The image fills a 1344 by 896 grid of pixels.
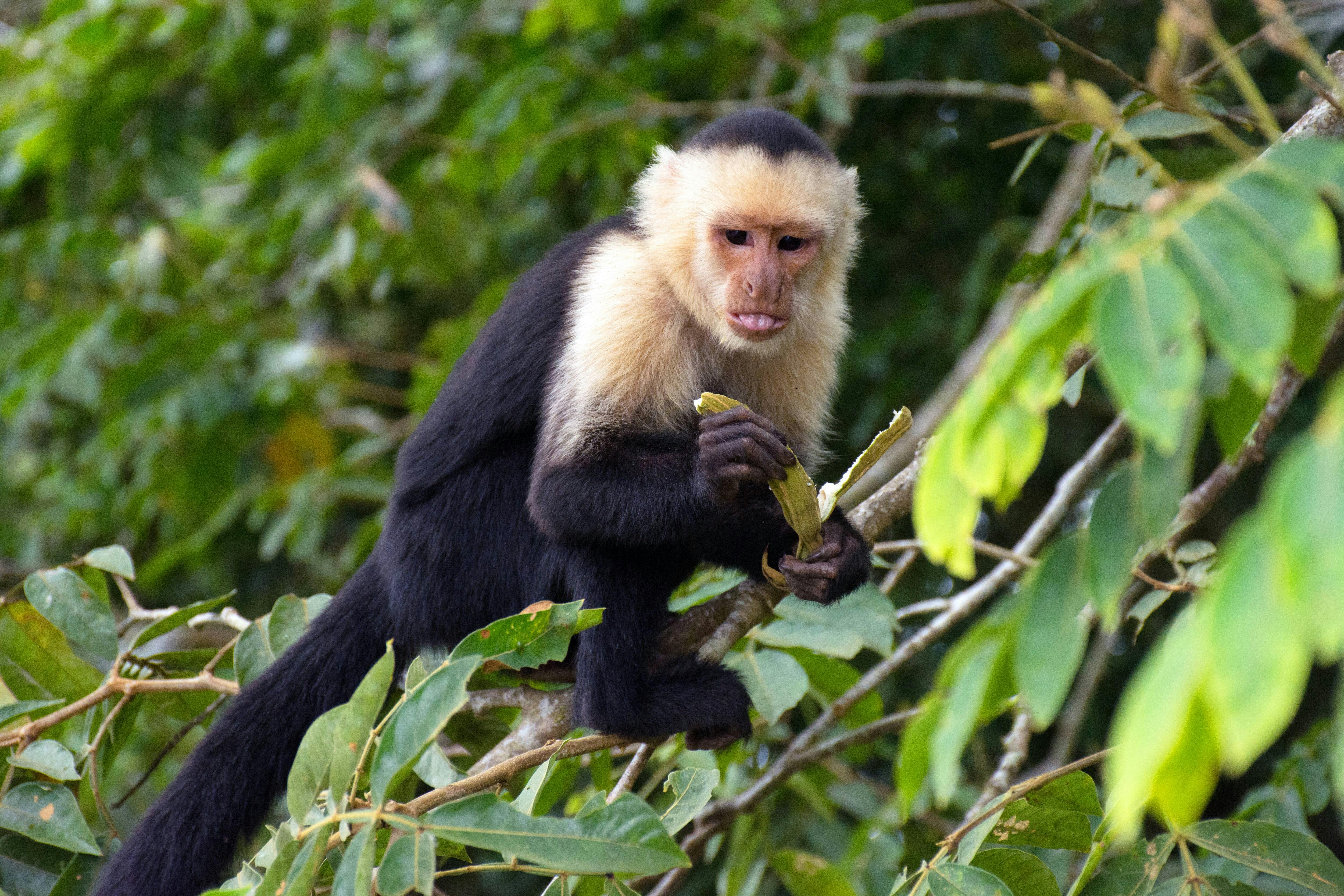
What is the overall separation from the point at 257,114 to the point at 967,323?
3.90 metres

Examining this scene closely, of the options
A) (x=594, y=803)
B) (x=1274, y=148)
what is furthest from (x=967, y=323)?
(x=1274, y=148)

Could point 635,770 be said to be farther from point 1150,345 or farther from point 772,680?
point 1150,345

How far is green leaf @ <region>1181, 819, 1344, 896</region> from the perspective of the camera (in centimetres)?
150

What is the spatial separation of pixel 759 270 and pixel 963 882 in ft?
4.70

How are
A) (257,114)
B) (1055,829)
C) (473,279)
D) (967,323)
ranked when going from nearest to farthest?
(1055,829) → (967,323) → (257,114) → (473,279)

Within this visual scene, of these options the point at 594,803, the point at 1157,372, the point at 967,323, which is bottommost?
the point at 967,323

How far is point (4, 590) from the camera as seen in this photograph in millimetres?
5215

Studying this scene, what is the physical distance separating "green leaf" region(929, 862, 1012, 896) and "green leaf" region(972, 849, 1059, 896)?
0.17 meters

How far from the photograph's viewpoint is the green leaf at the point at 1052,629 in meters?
0.80

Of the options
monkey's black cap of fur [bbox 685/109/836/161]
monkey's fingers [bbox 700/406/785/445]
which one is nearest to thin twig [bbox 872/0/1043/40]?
monkey's black cap of fur [bbox 685/109/836/161]

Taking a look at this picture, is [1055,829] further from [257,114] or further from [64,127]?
[257,114]

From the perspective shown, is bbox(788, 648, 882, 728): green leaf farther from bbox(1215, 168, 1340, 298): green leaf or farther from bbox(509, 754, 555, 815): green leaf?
bbox(1215, 168, 1340, 298): green leaf

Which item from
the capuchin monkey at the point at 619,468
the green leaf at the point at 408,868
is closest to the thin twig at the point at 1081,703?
the capuchin monkey at the point at 619,468

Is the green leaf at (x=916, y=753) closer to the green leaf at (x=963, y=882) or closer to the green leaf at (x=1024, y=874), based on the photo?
the green leaf at (x=963, y=882)
